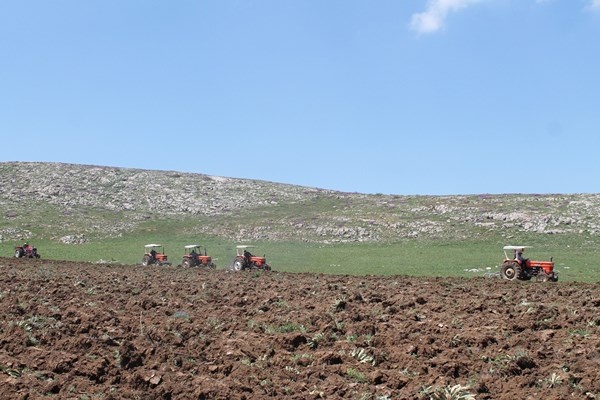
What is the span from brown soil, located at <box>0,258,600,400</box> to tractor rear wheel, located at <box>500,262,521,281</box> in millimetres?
10143

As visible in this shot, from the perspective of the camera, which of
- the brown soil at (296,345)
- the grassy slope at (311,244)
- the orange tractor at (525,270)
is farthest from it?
the grassy slope at (311,244)

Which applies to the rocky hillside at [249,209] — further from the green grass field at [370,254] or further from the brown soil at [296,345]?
the brown soil at [296,345]

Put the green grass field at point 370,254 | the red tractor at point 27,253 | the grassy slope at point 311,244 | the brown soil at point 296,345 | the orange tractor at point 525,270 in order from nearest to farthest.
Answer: the brown soil at point 296,345 → the orange tractor at point 525,270 → the green grass field at point 370,254 → the grassy slope at point 311,244 → the red tractor at point 27,253

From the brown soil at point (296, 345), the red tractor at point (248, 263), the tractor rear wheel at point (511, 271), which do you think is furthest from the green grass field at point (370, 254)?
the brown soil at point (296, 345)

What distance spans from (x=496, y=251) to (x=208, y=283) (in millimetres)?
33926

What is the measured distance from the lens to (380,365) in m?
12.0

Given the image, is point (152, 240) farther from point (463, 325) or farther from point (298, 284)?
point (463, 325)

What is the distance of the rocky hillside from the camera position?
214 ft

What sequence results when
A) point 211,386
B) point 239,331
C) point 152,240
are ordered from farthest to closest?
point 152,240
point 239,331
point 211,386

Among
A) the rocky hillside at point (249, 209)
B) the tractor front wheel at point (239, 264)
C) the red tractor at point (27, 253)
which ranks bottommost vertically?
the red tractor at point (27, 253)

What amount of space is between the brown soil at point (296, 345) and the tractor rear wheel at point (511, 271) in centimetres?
1014

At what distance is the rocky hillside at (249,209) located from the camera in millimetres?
65125

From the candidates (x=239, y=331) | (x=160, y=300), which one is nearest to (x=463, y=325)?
(x=239, y=331)

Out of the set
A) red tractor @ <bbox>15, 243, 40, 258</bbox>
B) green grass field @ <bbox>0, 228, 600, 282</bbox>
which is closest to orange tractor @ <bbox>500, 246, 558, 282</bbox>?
green grass field @ <bbox>0, 228, 600, 282</bbox>
